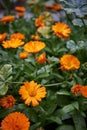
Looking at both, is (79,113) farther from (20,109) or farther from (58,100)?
(20,109)

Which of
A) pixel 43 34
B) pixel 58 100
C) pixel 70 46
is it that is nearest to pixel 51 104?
pixel 58 100

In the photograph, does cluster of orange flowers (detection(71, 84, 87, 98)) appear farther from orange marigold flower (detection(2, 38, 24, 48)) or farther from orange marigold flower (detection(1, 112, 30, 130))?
orange marigold flower (detection(2, 38, 24, 48))

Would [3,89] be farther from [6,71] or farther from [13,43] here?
[13,43]

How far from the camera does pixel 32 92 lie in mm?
1894

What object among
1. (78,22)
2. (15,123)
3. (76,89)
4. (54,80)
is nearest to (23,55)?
(54,80)

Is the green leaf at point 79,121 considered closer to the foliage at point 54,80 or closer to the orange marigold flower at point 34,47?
the foliage at point 54,80

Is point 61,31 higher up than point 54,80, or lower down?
higher up

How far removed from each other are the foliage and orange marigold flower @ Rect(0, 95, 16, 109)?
38 mm

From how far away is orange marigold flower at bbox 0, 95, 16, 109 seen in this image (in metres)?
1.88

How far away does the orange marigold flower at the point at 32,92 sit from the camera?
1.85 metres

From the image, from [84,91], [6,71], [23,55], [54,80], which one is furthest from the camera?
[23,55]

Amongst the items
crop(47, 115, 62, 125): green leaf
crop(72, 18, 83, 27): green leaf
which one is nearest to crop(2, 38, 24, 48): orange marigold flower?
crop(72, 18, 83, 27): green leaf

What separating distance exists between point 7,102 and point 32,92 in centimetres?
14

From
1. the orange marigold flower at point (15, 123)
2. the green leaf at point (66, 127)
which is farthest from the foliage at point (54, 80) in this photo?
the orange marigold flower at point (15, 123)
